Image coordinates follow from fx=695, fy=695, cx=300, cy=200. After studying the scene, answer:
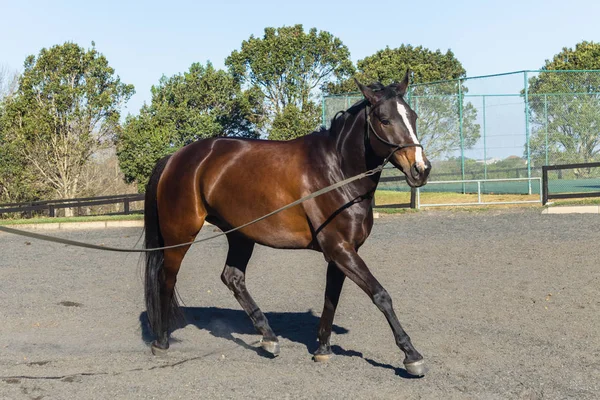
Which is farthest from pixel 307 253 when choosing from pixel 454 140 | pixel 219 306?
pixel 454 140

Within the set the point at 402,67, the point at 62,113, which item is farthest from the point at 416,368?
the point at 402,67

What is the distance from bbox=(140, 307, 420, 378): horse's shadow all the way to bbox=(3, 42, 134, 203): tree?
27.8 metres

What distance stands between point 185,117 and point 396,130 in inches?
1314

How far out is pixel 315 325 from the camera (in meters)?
7.20

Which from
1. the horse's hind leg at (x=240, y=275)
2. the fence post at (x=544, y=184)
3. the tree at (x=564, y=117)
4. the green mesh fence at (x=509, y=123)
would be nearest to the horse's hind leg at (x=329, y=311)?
the horse's hind leg at (x=240, y=275)

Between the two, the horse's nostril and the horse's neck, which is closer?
the horse's nostril

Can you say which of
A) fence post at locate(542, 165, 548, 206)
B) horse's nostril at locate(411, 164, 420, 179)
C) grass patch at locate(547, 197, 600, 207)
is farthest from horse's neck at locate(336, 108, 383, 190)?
fence post at locate(542, 165, 548, 206)

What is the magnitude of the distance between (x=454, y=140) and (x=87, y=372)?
18.5 m

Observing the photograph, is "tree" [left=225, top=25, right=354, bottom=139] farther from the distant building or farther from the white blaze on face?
the white blaze on face

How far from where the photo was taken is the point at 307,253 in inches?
484

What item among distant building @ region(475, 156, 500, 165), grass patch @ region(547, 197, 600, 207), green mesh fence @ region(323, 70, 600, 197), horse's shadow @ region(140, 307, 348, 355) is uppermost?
green mesh fence @ region(323, 70, 600, 197)

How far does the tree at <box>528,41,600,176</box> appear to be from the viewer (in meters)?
21.5

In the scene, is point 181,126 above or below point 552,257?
above

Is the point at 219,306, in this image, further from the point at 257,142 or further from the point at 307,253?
the point at 307,253
